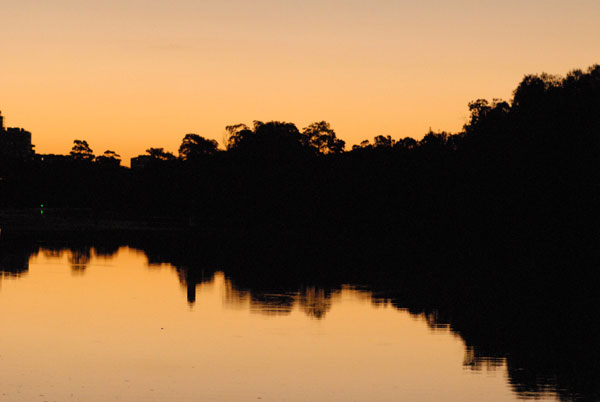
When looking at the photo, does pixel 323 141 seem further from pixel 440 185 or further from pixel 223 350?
pixel 223 350

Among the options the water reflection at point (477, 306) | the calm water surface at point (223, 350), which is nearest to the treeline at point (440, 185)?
the water reflection at point (477, 306)

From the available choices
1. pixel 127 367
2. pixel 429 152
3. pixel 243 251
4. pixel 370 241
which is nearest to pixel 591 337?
pixel 127 367

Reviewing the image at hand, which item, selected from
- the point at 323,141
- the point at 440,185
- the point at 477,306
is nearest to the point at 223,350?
the point at 477,306

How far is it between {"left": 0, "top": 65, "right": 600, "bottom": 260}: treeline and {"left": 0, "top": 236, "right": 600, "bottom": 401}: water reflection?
73.1ft

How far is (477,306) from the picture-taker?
30.7 meters

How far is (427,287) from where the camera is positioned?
36375 millimetres

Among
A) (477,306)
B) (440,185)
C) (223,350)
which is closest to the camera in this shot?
(223,350)

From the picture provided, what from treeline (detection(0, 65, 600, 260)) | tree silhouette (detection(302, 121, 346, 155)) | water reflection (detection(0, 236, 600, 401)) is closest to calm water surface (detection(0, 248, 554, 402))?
water reflection (detection(0, 236, 600, 401))

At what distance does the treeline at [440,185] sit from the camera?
62.7 meters

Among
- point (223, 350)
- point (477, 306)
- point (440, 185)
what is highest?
point (440, 185)

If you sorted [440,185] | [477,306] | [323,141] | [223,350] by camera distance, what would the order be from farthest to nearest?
[323,141]
[440,185]
[477,306]
[223,350]

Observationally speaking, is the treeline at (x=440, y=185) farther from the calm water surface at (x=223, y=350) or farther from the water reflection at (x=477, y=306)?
the calm water surface at (x=223, y=350)

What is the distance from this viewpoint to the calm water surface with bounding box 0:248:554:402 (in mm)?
16484

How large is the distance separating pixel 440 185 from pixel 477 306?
2087 inches
